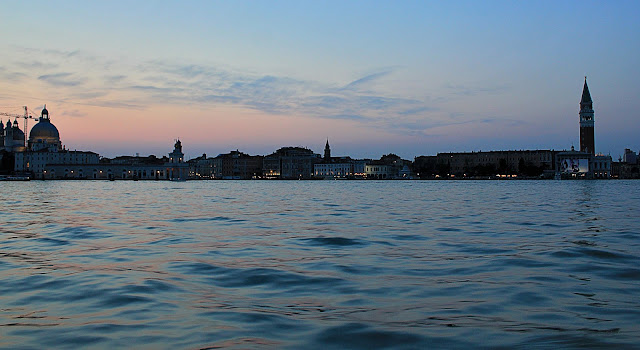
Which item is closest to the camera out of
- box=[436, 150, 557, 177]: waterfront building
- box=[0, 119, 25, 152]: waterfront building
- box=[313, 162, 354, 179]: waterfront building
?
box=[436, 150, 557, 177]: waterfront building

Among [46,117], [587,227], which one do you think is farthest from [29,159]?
[587,227]

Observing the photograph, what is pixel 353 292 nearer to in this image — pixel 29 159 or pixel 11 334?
pixel 11 334

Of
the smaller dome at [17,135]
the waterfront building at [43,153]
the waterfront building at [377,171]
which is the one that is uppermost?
the smaller dome at [17,135]

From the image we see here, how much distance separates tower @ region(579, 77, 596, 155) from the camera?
13050 cm

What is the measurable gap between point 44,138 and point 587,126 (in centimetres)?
11998

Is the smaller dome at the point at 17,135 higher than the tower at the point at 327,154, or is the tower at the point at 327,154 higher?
the smaller dome at the point at 17,135

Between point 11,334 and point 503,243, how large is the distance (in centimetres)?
742

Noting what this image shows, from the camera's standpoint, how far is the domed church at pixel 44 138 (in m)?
124

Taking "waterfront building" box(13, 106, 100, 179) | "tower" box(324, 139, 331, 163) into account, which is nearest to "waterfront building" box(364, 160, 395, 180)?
"tower" box(324, 139, 331, 163)

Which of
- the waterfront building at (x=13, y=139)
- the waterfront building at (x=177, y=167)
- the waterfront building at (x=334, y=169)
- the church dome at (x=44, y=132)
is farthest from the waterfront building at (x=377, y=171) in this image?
the waterfront building at (x=13, y=139)

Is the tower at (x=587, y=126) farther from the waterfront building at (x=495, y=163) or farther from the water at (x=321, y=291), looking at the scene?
the water at (x=321, y=291)

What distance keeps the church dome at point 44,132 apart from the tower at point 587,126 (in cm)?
11733

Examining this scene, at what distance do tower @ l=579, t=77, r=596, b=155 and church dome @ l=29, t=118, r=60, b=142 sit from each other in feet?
385

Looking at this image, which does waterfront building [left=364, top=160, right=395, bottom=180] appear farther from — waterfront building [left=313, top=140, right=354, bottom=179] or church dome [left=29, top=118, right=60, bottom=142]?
church dome [left=29, top=118, right=60, bottom=142]
